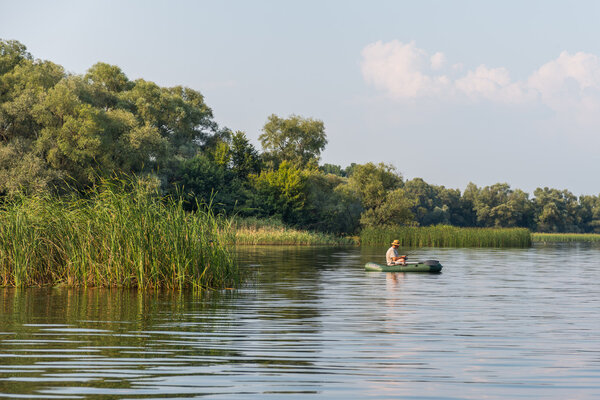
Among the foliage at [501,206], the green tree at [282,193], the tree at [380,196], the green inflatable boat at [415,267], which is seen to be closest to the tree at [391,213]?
the tree at [380,196]

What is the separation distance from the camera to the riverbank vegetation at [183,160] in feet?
151

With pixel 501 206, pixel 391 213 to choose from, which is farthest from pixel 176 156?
pixel 501 206

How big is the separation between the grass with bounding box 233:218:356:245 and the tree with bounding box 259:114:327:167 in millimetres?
22535

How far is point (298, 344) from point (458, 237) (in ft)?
146

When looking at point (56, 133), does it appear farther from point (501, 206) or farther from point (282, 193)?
point (501, 206)

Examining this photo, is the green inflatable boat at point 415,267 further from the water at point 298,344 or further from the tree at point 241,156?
the tree at point 241,156

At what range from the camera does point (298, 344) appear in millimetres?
9602

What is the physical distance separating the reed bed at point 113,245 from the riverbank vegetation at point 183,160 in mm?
1364

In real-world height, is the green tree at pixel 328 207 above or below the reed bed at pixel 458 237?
above

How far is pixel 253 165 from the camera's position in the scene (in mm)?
73062

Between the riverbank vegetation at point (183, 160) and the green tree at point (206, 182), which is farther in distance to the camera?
the green tree at point (206, 182)

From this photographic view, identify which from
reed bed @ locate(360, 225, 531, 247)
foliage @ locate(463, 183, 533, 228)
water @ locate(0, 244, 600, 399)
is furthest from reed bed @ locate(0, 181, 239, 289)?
foliage @ locate(463, 183, 533, 228)

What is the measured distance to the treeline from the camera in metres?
45.9

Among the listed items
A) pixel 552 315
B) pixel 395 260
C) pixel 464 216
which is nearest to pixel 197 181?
pixel 395 260
